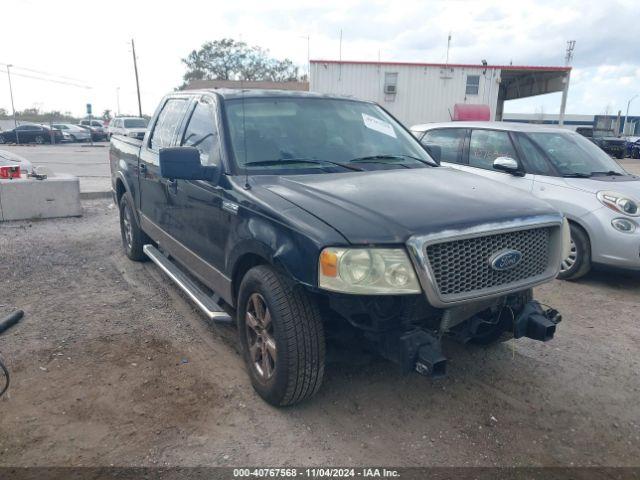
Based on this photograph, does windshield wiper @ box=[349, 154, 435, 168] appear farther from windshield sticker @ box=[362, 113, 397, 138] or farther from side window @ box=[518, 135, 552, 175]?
side window @ box=[518, 135, 552, 175]

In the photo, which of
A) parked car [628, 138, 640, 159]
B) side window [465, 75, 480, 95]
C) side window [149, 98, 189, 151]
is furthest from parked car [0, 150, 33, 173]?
parked car [628, 138, 640, 159]

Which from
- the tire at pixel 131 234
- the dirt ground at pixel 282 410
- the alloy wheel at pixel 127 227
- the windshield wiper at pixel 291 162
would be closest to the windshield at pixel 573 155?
the dirt ground at pixel 282 410

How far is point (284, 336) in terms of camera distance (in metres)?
2.82

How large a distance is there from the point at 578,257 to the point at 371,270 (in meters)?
3.91

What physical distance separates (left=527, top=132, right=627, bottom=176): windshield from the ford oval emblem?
11.7 ft

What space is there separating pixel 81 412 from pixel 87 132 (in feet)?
125

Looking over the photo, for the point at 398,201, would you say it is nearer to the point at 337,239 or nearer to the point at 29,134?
the point at 337,239

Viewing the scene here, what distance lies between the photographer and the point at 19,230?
24.6ft

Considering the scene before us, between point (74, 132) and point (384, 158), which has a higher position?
point (384, 158)

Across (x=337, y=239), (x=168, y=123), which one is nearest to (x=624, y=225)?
A: (x=337, y=239)

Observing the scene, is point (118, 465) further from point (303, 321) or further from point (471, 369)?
point (471, 369)

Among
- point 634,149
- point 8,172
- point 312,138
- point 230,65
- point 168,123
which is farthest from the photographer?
point 230,65

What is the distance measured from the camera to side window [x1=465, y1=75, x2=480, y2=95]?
2205 centimetres

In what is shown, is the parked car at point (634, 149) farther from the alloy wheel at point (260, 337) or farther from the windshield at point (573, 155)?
the alloy wheel at point (260, 337)
